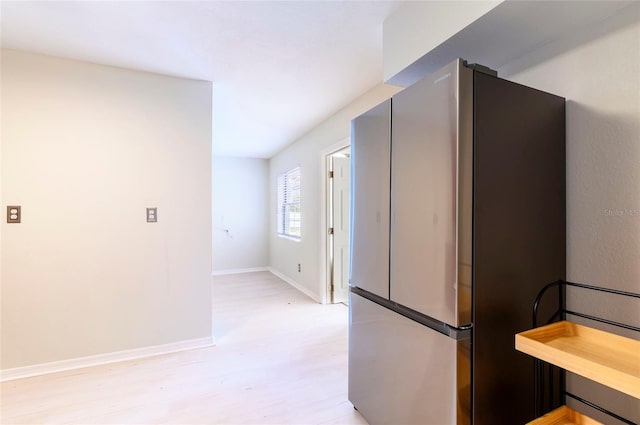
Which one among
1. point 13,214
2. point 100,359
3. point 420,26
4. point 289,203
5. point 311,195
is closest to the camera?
point 420,26

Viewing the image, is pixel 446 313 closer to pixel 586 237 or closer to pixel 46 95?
pixel 586 237

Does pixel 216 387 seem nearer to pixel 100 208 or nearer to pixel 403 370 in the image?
pixel 403 370

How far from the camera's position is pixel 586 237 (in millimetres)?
1335

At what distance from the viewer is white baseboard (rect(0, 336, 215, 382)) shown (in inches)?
91.0

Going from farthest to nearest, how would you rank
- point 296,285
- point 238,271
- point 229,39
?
point 238,271 → point 296,285 → point 229,39

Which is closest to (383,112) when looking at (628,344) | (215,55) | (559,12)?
(559,12)

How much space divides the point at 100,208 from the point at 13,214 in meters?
0.54

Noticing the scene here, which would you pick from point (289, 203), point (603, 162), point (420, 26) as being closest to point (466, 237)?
point (603, 162)

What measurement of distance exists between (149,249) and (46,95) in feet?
4.57

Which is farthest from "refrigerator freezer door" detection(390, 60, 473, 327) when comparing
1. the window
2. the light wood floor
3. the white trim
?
the white trim

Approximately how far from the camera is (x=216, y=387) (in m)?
2.16

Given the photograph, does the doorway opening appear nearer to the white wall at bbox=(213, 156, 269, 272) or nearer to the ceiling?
the ceiling

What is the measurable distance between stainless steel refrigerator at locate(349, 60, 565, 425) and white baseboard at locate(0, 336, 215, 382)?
6.40 feet

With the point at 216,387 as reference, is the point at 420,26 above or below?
above
